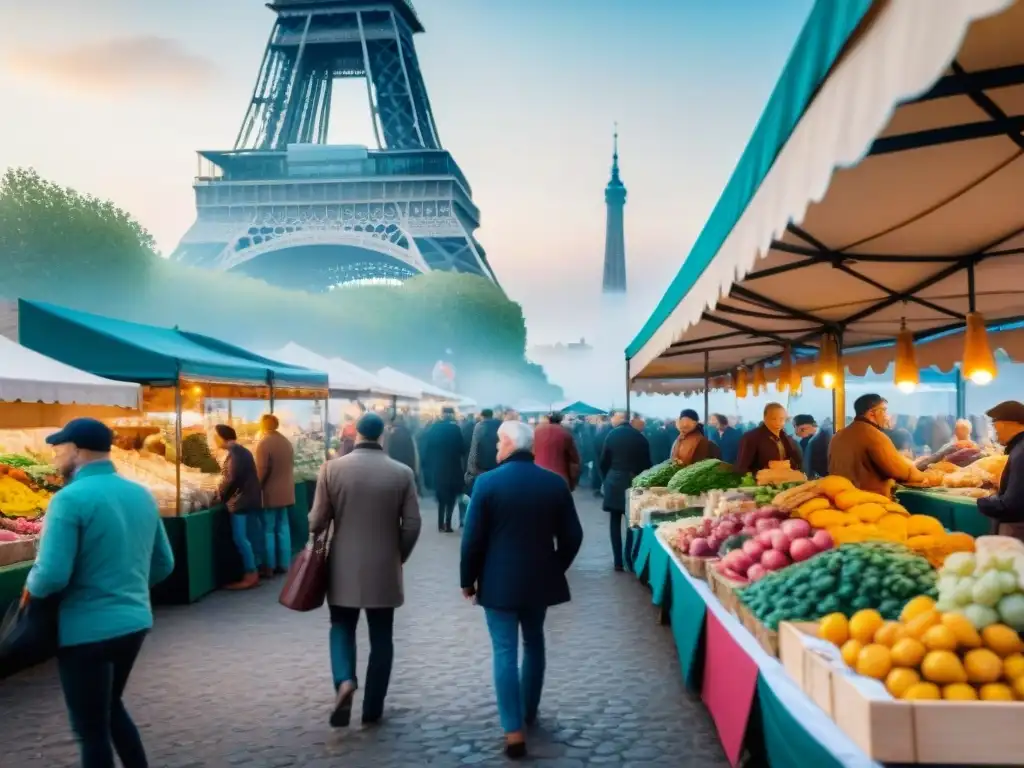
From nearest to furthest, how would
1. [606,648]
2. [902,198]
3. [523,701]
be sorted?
1. [902,198]
2. [523,701]
3. [606,648]

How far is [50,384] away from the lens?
8062 mm

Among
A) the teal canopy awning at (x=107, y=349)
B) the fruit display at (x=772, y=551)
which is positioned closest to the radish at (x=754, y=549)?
the fruit display at (x=772, y=551)

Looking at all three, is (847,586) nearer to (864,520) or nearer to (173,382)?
(864,520)

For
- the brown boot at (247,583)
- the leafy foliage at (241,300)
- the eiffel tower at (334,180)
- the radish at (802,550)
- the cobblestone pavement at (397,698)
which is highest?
the eiffel tower at (334,180)

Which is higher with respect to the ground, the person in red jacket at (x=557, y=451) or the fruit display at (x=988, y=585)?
the person in red jacket at (x=557, y=451)

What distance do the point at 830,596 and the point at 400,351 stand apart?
180ft

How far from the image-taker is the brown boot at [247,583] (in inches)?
402

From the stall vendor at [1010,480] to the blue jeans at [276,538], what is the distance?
7269 millimetres

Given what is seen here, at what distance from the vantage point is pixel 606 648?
24.2 ft

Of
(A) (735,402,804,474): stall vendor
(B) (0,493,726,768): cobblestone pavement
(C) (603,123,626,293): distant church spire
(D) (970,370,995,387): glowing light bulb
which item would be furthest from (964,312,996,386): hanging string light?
(C) (603,123,626,293): distant church spire

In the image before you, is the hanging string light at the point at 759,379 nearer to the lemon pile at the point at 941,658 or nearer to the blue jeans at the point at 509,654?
the blue jeans at the point at 509,654

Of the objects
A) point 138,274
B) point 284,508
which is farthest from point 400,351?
point 284,508

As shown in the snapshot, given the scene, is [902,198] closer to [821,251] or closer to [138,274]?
[821,251]

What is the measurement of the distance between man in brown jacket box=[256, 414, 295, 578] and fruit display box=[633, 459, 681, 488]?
3.79 m
